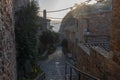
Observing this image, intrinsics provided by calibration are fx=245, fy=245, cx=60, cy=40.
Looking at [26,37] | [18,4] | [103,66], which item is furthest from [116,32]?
[18,4]

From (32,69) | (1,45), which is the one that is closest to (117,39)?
(1,45)

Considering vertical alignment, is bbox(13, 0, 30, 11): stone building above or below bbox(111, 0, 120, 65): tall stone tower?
above

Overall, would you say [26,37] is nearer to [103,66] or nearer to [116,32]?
[103,66]

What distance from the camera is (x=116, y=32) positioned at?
5.55 meters

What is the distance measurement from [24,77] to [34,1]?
14.0ft

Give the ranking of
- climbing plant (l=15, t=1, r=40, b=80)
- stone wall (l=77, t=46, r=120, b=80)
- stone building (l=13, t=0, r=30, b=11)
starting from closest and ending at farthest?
1. stone wall (l=77, t=46, r=120, b=80)
2. climbing plant (l=15, t=1, r=40, b=80)
3. stone building (l=13, t=0, r=30, b=11)

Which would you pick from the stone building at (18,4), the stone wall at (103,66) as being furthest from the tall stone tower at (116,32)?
the stone building at (18,4)

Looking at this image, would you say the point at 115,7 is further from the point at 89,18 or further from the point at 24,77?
the point at 89,18

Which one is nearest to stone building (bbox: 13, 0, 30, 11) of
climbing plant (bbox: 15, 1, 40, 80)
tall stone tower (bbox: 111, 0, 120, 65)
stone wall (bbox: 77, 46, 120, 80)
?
climbing plant (bbox: 15, 1, 40, 80)

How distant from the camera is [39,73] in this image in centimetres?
1351

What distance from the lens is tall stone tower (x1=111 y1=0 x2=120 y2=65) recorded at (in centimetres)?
548

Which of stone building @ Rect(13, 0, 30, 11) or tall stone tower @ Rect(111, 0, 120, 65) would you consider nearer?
tall stone tower @ Rect(111, 0, 120, 65)

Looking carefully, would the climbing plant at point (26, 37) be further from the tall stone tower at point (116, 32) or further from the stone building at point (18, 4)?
the tall stone tower at point (116, 32)

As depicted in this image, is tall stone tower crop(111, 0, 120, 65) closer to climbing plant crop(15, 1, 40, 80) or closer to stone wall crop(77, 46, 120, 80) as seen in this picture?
stone wall crop(77, 46, 120, 80)
